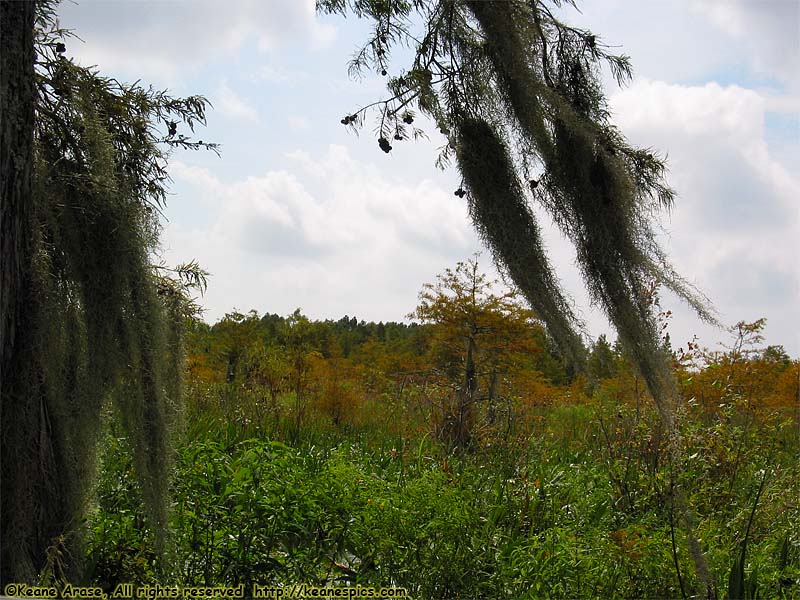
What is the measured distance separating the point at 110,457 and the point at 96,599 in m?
1.32

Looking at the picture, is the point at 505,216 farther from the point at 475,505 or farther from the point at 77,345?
the point at 475,505

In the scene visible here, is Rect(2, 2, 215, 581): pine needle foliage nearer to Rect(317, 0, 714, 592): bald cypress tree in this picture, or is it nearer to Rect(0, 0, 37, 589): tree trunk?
Rect(0, 0, 37, 589): tree trunk

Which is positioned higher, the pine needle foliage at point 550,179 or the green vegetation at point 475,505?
the pine needle foliage at point 550,179

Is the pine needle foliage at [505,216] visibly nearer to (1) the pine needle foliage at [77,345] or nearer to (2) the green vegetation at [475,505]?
(2) the green vegetation at [475,505]

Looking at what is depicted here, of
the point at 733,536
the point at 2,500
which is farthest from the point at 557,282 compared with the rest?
the point at 733,536

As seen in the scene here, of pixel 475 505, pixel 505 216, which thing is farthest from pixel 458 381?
pixel 505 216

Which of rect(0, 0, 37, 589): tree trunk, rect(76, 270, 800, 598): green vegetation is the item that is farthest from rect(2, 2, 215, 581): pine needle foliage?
rect(76, 270, 800, 598): green vegetation

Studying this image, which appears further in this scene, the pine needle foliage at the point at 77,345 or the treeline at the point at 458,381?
the treeline at the point at 458,381

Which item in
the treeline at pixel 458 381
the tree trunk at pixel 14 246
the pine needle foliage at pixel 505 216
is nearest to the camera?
the tree trunk at pixel 14 246

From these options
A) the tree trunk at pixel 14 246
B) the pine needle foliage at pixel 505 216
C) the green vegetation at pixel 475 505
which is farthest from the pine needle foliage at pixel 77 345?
the pine needle foliage at pixel 505 216

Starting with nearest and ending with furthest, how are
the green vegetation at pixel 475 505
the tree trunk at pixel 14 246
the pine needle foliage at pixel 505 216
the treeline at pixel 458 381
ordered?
the tree trunk at pixel 14 246 < the pine needle foliage at pixel 505 216 < the green vegetation at pixel 475 505 < the treeline at pixel 458 381

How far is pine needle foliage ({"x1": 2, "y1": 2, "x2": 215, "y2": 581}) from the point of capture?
2084 mm

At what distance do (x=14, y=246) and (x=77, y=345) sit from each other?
0.36 metres

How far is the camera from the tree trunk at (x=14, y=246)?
1.92 metres
